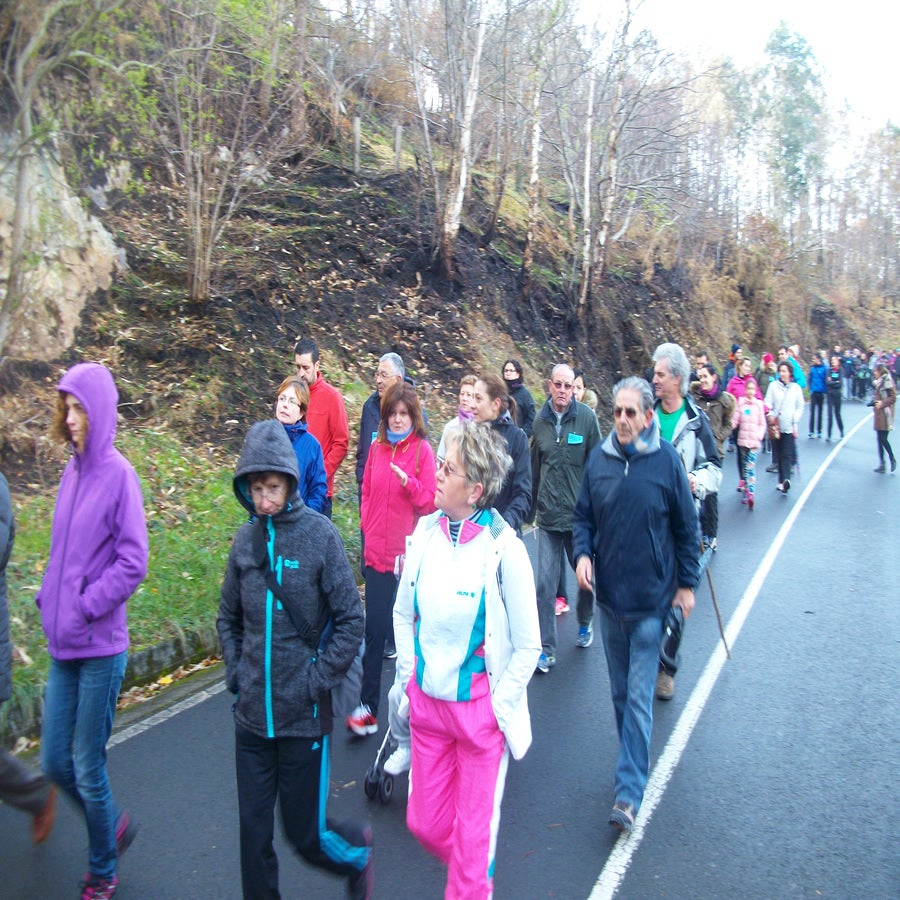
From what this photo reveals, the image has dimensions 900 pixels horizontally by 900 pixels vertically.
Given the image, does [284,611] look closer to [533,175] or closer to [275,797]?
[275,797]

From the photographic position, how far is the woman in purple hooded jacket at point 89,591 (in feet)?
11.6

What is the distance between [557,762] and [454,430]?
102 inches

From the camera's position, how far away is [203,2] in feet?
35.1

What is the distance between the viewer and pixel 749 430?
1282 centimetres

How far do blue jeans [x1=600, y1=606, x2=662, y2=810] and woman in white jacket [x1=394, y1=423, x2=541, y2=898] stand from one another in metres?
1.23

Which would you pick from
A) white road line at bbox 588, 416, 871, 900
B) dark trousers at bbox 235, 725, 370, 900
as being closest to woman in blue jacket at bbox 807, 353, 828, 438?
white road line at bbox 588, 416, 871, 900

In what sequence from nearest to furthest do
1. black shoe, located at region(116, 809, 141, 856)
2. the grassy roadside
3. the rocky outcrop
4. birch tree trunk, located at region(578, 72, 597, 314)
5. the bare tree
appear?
black shoe, located at region(116, 809, 141, 856)
the grassy roadside
the rocky outcrop
the bare tree
birch tree trunk, located at region(578, 72, 597, 314)

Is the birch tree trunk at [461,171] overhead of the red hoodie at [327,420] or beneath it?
overhead

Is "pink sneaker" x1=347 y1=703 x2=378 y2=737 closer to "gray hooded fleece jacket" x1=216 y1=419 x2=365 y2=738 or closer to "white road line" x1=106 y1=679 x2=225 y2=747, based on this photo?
"white road line" x1=106 y1=679 x2=225 y2=747

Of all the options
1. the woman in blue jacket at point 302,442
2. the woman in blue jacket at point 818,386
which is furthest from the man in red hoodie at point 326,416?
the woman in blue jacket at point 818,386

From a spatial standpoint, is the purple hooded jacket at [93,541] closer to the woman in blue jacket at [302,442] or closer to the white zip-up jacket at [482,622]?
the white zip-up jacket at [482,622]

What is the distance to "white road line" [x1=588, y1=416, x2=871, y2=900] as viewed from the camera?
13.3 ft

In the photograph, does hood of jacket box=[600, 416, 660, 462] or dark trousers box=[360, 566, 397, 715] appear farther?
dark trousers box=[360, 566, 397, 715]

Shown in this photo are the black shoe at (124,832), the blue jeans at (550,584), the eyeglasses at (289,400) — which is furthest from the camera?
the blue jeans at (550,584)
